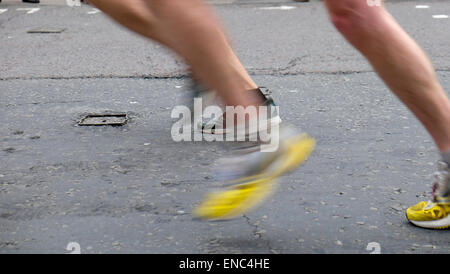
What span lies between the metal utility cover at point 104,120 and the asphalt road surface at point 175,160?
6 cm

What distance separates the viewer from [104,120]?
4109 mm

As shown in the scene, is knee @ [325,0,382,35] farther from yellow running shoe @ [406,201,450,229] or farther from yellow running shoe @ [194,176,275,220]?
yellow running shoe @ [406,201,450,229]

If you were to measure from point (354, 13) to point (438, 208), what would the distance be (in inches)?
26.6

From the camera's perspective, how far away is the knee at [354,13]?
90.6 inches

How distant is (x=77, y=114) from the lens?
14.0 feet

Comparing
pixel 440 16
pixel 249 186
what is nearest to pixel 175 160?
pixel 249 186

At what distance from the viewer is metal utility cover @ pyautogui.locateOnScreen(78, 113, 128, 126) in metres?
4.04

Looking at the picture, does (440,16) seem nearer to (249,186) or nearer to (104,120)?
(104,120)

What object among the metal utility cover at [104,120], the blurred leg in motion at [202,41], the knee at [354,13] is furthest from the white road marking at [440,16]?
the blurred leg in motion at [202,41]

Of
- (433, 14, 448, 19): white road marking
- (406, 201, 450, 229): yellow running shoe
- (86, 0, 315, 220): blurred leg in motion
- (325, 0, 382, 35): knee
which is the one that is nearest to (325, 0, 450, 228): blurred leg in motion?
(325, 0, 382, 35): knee

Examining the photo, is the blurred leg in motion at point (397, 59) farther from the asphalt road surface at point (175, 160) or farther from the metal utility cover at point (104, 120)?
the metal utility cover at point (104, 120)

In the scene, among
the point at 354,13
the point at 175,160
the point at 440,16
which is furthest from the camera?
the point at 440,16
